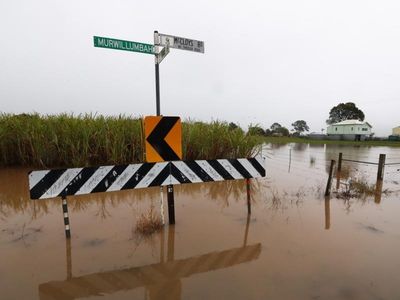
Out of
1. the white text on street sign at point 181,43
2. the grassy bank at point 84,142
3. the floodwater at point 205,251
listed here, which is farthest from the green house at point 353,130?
the white text on street sign at point 181,43

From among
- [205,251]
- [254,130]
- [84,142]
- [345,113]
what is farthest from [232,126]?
[345,113]

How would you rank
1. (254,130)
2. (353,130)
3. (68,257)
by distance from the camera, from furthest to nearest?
1. (353,130)
2. (254,130)
3. (68,257)

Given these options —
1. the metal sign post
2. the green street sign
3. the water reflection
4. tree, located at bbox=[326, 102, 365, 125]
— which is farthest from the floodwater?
tree, located at bbox=[326, 102, 365, 125]

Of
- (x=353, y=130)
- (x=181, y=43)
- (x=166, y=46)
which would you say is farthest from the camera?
(x=353, y=130)

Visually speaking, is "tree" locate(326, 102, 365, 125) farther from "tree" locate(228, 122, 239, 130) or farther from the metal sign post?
the metal sign post

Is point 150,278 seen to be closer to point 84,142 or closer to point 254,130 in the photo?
point 84,142

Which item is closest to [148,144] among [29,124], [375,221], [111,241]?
[111,241]

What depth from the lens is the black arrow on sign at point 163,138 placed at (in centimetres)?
362

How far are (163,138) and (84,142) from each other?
5.31 m

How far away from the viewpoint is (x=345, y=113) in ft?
239

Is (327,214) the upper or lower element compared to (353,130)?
lower

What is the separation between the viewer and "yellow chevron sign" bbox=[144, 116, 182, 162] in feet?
11.8

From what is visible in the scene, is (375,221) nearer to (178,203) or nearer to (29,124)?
(178,203)

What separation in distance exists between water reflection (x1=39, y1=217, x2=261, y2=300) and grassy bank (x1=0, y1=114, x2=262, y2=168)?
5.28 meters
